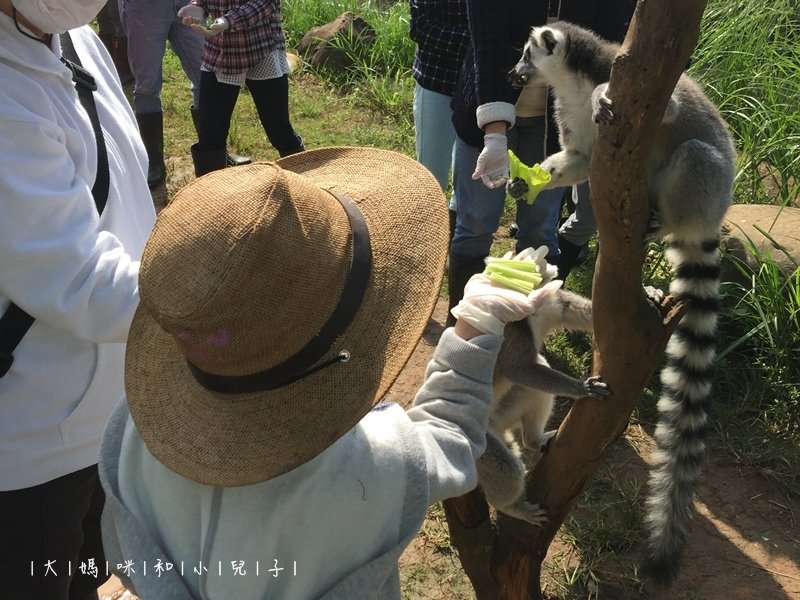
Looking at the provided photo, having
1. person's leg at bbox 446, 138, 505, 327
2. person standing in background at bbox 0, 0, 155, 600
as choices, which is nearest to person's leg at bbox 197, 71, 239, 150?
person's leg at bbox 446, 138, 505, 327

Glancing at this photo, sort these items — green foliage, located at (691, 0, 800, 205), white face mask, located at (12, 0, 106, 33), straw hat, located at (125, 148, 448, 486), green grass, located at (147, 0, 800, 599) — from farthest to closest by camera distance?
green foliage, located at (691, 0, 800, 205), green grass, located at (147, 0, 800, 599), white face mask, located at (12, 0, 106, 33), straw hat, located at (125, 148, 448, 486)

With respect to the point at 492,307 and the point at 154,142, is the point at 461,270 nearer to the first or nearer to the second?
the point at 492,307

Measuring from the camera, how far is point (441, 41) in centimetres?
360

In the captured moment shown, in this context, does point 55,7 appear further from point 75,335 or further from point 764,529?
point 764,529

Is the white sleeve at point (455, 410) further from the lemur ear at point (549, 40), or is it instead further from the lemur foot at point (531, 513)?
the lemur ear at point (549, 40)

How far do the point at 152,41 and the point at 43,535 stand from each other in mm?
4695

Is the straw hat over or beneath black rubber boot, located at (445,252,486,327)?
over

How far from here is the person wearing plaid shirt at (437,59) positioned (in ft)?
11.8

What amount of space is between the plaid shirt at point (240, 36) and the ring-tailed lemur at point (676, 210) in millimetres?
2482

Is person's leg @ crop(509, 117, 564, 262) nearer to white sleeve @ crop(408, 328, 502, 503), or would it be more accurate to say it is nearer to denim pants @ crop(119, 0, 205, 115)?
white sleeve @ crop(408, 328, 502, 503)

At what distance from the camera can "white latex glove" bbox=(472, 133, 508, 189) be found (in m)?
2.92

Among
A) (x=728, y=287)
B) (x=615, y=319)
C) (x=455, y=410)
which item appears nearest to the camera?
(x=455, y=410)

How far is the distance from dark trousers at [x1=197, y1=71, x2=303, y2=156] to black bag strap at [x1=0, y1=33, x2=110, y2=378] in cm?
327

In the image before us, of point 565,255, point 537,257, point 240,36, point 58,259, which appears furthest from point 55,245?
point 240,36
